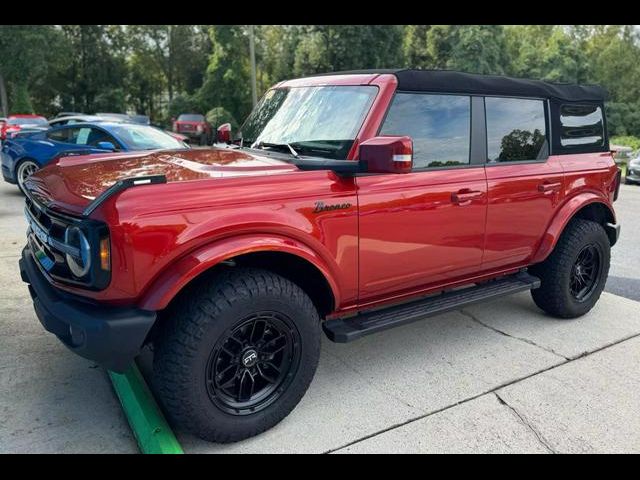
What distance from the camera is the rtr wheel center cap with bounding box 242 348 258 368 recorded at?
269cm

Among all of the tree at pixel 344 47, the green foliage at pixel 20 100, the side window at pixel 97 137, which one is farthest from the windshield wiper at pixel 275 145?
the green foliage at pixel 20 100

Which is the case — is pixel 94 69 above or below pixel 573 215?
above

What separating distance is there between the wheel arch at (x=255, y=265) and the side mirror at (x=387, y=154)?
1.89ft

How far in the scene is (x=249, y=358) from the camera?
2695mm

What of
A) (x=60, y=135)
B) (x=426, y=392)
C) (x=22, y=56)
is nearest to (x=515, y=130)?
(x=426, y=392)

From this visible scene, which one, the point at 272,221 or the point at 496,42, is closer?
the point at 272,221

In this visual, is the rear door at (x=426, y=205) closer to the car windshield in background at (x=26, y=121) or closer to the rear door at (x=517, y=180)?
the rear door at (x=517, y=180)

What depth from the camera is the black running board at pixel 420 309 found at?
3023 millimetres

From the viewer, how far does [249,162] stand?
3139mm

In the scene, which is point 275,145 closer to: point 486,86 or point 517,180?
point 486,86

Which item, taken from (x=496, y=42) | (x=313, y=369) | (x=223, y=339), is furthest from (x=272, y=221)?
(x=496, y=42)

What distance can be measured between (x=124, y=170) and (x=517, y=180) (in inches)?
103
